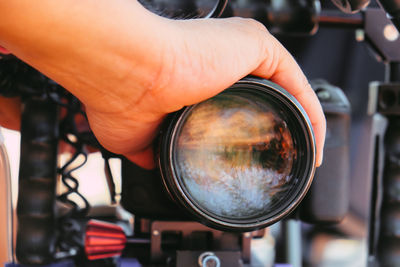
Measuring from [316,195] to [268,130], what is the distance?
0.51 feet

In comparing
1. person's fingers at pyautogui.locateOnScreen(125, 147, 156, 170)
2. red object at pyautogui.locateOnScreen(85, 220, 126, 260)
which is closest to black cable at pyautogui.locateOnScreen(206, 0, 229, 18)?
person's fingers at pyautogui.locateOnScreen(125, 147, 156, 170)

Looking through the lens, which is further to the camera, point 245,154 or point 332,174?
point 332,174

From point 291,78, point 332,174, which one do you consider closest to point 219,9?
point 291,78

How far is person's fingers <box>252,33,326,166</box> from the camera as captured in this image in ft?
1.30

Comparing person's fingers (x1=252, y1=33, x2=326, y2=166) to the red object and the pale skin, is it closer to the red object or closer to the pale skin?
the pale skin

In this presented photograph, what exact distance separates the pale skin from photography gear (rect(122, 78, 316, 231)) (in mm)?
28

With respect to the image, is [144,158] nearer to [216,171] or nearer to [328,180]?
[216,171]

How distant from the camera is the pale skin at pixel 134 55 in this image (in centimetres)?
31

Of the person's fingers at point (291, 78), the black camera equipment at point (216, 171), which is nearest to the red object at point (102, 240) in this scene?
the black camera equipment at point (216, 171)

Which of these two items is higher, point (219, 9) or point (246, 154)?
point (219, 9)

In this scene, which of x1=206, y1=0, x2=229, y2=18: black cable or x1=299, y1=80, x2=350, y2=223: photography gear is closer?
x1=206, y1=0, x2=229, y2=18: black cable

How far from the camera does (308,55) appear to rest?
105cm

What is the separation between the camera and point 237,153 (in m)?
0.42

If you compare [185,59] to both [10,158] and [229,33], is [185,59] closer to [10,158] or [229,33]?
[229,33]
